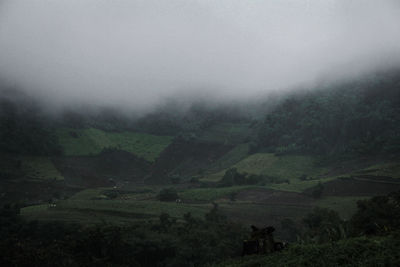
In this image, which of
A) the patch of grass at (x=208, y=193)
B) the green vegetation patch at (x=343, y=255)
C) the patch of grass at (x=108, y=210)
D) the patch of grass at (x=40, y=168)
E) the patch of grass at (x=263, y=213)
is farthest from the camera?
the patch of grass at (x=40, y=168)

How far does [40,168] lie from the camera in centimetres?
16012

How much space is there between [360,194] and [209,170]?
84.5 meters

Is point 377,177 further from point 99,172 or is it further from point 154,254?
point 99,172

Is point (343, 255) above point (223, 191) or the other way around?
above

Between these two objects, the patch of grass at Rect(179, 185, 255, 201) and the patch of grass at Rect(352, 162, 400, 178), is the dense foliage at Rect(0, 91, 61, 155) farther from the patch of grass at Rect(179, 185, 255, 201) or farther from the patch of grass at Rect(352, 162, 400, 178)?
the patch of grass at Rect(352, 162, 400, 178)

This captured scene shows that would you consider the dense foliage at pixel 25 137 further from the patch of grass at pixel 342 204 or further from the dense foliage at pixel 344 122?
the patch of grass at pixel 342 204

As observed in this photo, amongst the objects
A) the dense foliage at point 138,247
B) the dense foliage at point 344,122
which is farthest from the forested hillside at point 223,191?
the dense foliage at point 344,122

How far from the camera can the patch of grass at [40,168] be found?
15312cm

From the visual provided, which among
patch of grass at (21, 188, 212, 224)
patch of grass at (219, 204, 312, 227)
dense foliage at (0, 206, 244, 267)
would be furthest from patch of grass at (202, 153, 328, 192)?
dense foliage at (0, 206, 244, 267)

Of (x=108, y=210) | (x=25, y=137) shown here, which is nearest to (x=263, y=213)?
(x=108, y=210)

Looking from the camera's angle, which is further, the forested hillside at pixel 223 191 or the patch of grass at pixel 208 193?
the patch of grass at pixel 208 193

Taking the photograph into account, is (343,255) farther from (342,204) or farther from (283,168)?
(283,168)

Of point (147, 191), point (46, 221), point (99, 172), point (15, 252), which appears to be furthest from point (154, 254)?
point (99, 172)

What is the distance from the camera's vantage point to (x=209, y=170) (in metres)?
175
